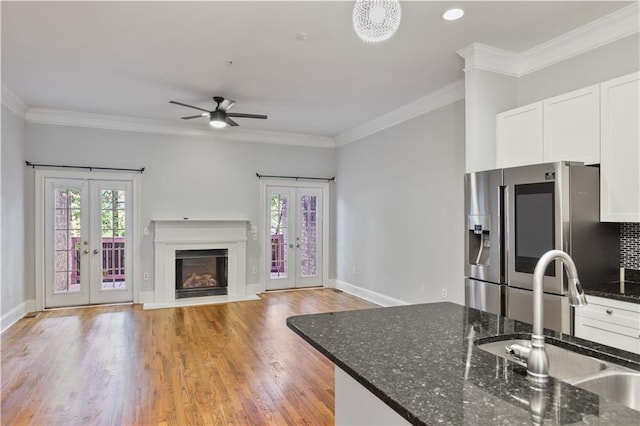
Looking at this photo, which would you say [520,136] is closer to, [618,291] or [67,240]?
[618,291]

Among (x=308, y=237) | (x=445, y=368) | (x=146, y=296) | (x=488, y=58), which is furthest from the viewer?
(x=308, y=237)

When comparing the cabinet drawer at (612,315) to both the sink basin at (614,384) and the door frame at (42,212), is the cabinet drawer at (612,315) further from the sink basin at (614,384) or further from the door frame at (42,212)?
the door frame at (42,212)

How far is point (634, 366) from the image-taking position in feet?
4.07

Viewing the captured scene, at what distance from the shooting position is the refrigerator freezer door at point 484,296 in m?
3.14

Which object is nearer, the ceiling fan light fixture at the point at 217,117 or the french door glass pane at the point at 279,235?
the ceiling fan light fixture at the point at 217,117

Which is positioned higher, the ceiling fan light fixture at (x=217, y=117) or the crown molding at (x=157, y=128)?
the crown molding at (x=157, y=128)

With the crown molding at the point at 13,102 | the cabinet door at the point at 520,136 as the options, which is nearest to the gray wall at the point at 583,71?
the cabinet door at the point at 520,136

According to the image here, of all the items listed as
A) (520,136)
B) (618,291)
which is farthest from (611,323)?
(520,136)

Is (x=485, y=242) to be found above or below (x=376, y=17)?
below

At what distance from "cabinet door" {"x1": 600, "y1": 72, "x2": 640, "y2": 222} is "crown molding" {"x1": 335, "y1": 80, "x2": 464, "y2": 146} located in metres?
1.89

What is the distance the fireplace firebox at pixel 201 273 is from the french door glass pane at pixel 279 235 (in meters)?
0.94

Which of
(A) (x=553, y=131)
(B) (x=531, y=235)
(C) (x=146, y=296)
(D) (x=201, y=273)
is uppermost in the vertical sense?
(A) (x=553, y=131)

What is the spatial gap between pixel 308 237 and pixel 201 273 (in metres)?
2.08

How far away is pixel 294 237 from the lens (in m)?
7.28
